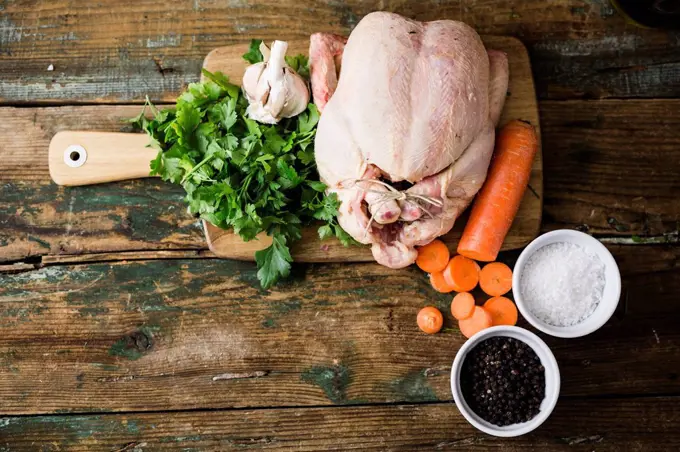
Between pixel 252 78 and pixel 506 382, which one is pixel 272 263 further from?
pixel 506 382

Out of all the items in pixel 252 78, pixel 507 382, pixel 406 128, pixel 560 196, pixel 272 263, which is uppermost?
pixel 252 78

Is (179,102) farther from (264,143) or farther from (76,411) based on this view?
(76,411)

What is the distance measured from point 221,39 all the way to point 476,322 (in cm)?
141

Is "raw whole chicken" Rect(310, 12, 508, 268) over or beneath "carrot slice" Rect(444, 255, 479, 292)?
over

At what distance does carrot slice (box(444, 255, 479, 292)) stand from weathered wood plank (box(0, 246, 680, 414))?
0.30ft

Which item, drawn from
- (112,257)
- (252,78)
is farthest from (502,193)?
(112,257)

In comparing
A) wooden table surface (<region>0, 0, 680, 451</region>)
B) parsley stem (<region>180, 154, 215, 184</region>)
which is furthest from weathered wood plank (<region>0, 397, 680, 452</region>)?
parsley stem (<region>180, 154, 215, 184</region>)

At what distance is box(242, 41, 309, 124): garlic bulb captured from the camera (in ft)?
6.28

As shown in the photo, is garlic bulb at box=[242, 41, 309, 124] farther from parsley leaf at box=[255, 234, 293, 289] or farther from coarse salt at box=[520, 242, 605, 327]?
coarse salt at box=[520, 242, 605, 327]

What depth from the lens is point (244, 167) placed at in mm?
1947

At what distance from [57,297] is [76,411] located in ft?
1.38


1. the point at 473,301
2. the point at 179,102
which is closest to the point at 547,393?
the point at 473,301

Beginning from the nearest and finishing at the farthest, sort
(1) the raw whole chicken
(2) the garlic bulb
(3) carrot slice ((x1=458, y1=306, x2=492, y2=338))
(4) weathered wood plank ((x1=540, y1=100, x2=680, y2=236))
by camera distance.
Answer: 1. (1) the raw whole chicken
2. (2) the garlic bulb
3. (3) carrot slice ((x1=458, y1=306, x2=492, y2=338))
4. (4) weathered wood plank ((x1=540, y1=100, x2=680, y2=236))

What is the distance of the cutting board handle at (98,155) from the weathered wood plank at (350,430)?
2.90 ft
